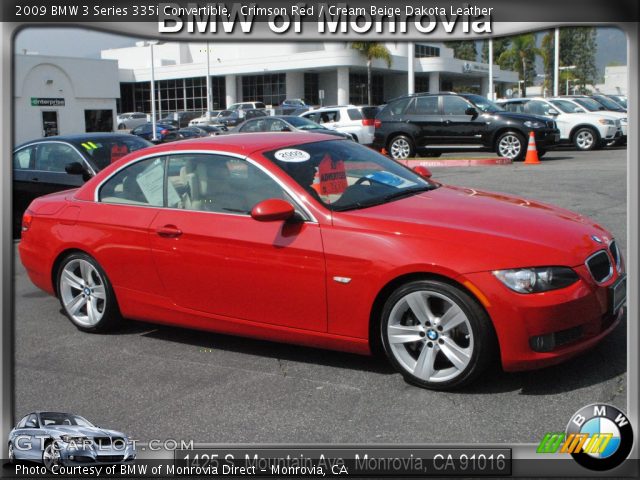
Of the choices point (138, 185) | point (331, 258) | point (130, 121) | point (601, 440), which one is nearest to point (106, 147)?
point (138, 185)

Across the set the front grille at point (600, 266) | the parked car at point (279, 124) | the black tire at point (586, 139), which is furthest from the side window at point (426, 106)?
the front grille at point (600, 266)

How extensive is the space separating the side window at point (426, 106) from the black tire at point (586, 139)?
200 inches

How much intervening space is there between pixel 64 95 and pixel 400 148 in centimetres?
1515

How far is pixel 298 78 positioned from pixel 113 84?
2413 centimetres

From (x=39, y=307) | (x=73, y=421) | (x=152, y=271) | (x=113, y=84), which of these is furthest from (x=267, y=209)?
(x=113, y=84)

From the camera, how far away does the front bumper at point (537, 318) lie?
397 cm

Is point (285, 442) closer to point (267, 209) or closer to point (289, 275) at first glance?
point (289, 275)

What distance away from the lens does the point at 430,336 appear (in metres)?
4.24

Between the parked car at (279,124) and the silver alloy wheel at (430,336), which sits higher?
the parked car at (279,124)

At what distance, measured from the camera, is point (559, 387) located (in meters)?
4.24

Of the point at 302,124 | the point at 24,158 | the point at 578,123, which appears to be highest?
the point at 302,124

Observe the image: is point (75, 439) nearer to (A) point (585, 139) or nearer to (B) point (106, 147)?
(B) point (106, 147)

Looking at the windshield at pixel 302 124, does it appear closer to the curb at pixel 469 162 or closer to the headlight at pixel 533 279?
the curb at pixel 469 162

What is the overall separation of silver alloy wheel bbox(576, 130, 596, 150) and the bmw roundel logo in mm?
19621
